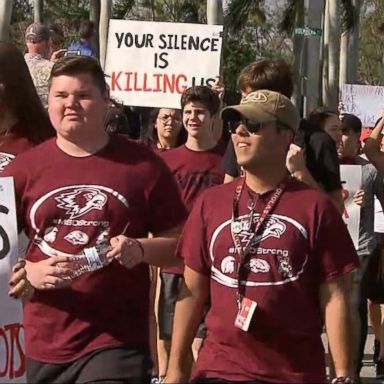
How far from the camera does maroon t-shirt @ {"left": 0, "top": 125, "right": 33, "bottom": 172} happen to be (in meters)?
5.14

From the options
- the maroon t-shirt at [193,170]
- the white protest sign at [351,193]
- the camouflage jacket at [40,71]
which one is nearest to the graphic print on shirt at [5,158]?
the maroon t-shirt at [193,170]

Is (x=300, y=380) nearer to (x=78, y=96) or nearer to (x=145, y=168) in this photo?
(x=145, y=168)

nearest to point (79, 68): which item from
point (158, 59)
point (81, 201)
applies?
point (81, 201)

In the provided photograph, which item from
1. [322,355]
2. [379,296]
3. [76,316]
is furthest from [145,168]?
[379,296]

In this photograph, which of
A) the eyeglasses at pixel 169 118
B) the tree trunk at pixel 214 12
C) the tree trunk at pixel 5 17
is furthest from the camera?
the tree trunk at pixel 214 12

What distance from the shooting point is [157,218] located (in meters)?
4.72

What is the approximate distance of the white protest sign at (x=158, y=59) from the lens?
1051cm

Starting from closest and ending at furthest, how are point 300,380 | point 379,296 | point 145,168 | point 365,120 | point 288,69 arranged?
point 300,380 < point 145,168 < point 288,69 < point 379,296 < point 365,120

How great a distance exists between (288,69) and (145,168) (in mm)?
1747

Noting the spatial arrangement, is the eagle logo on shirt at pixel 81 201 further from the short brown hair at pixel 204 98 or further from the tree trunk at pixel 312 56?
the tree trunk at pixel 312 56

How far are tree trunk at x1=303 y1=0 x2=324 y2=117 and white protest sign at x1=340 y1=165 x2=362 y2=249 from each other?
10.6 m

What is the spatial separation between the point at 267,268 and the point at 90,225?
2.21ft

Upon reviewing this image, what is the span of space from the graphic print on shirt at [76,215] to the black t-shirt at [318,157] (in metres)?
2.26

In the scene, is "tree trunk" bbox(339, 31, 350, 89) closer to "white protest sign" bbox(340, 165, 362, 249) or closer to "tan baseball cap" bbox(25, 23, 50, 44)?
"tan baseball cap" bbox(25, 23, 50, 44)
